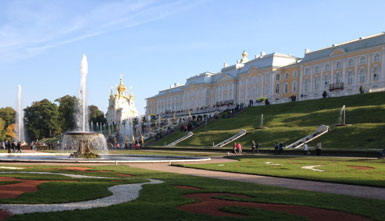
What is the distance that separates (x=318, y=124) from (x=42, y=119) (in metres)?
64.3

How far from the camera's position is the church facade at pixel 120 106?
452 ft

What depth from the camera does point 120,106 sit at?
14112 centimetres

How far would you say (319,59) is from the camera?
7331 centimetres

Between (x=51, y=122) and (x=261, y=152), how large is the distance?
63.5 meters

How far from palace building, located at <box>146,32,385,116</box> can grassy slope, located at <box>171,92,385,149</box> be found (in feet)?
17.5

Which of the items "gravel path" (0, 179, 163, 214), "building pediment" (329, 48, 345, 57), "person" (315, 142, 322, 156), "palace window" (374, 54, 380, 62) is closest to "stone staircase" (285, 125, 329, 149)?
"person" (315, 142, 322, 156)

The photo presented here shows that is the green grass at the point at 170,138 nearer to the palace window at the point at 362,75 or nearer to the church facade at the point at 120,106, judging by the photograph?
the palace window at the point at 362,75

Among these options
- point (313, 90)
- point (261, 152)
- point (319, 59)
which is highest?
point (319, 59)

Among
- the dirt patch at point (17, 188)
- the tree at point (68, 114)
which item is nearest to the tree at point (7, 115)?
the tree at point (68, 114)

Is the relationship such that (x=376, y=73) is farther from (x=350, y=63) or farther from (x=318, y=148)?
(x=318, y=148)

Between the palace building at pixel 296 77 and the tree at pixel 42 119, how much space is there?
3004 cm

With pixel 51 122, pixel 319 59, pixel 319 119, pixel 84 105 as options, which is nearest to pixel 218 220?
pixel 84 105

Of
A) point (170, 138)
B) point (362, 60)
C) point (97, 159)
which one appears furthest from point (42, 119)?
point (97, 159)

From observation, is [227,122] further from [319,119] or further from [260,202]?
[260,202]
